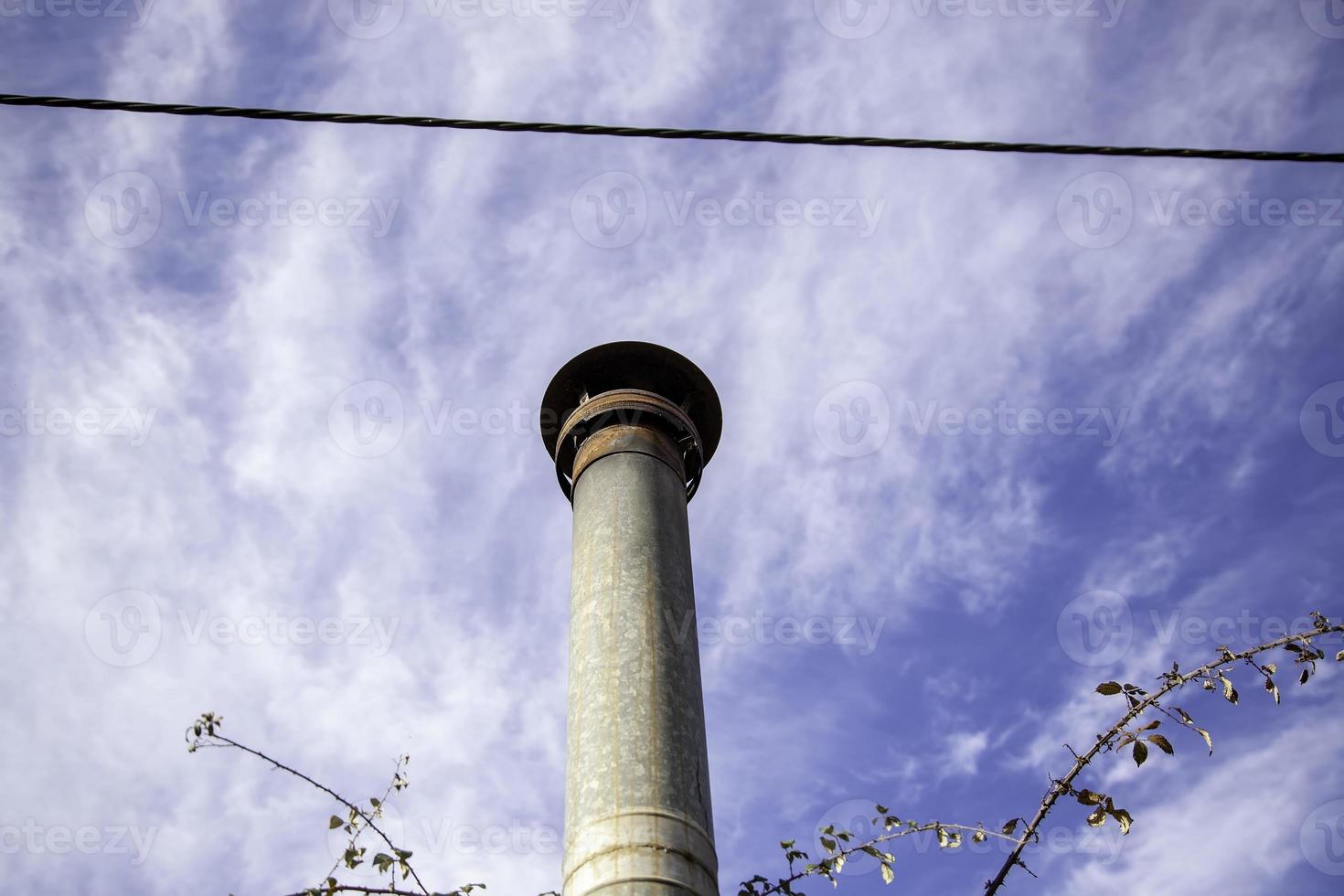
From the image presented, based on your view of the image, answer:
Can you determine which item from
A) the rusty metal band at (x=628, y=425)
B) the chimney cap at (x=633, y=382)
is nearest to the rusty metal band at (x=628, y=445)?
the rusty metal band at (x=628, y=425)

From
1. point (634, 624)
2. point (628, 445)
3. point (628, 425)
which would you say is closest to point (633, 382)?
point (628, 425)

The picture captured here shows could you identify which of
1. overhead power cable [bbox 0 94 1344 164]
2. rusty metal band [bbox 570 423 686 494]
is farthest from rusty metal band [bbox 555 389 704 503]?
overhead power cable [bbox 0 94 1344 164]

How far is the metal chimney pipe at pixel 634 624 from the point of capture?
150 inches

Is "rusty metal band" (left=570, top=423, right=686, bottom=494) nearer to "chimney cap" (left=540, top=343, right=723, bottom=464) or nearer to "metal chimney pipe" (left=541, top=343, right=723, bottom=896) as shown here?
"metal chimney pipe" (left=541, top=343, right=723, bottom=896)

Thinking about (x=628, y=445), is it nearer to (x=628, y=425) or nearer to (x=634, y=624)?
(x=628, y=425)

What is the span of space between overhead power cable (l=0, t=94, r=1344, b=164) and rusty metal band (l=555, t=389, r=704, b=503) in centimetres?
156

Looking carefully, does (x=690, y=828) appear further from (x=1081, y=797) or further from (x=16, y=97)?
(x=16, y=97)

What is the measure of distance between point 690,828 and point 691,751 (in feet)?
1.05

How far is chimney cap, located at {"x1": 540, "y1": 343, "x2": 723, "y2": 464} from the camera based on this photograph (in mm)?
5902

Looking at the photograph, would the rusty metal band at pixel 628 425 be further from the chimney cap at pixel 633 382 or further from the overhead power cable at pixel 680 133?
the overhead power cable at pixel 680 133

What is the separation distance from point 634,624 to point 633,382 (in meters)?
1.84

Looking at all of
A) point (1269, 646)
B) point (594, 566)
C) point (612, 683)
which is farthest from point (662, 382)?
point (1269, 646)

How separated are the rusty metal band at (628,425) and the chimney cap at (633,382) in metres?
0.13

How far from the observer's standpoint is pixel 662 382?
5.95 m
